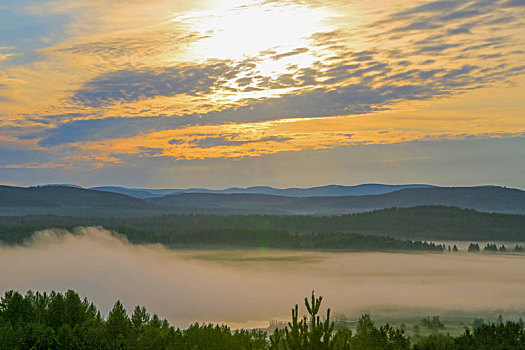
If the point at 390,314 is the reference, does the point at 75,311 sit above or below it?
above

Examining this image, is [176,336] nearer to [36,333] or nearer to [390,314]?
[36,333]

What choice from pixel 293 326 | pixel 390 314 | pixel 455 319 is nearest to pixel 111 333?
pixel 293 326

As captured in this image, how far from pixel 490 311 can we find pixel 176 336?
194m

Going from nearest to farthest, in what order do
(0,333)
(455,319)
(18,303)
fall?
(0,333) → (18,303) → (455,319)

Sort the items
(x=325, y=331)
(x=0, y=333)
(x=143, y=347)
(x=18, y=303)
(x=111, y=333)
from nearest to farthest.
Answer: (x=325, y=331), (x=0, y=333), (x=143, y=347), (x=111, y=333), (x=18, y=303)

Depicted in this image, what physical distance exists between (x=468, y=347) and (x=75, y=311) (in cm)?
2593

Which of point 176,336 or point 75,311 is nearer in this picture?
point 176,336

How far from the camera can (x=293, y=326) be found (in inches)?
725

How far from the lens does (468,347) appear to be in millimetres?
32781

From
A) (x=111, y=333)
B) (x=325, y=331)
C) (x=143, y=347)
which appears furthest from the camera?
(x=111, y=333)

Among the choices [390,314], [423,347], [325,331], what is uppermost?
[325,331]

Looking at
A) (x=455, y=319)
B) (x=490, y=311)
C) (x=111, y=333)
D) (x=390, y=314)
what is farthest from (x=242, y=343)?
(x=490, y=311)

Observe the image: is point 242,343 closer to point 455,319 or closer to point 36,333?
point 36,333

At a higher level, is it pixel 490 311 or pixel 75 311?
pixel 75 311
